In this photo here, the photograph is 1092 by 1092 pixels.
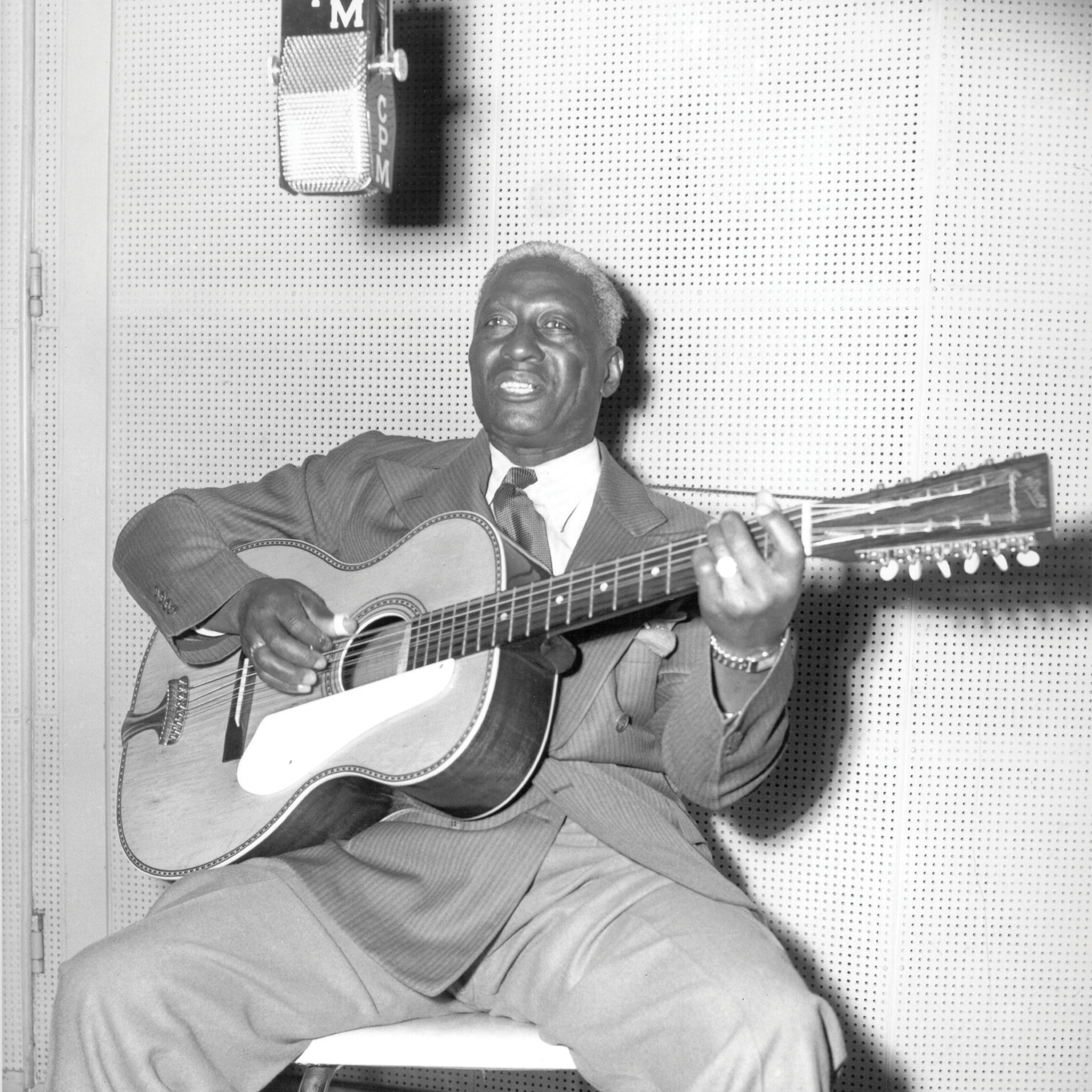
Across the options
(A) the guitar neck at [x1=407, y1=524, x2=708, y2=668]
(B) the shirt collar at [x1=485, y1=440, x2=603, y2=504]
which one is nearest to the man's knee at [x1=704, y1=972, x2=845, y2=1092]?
(A) the guitar neck at [x1=407, y1=524, x2=708, y2=668]

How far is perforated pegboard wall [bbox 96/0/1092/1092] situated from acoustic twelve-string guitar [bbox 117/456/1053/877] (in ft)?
2.70

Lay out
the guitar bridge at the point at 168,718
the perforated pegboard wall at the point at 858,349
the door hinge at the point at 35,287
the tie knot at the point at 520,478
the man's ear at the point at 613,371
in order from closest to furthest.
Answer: the guitar bridge at the point at 168,718, the tie knot at the point at 520,478, the man's ear at the point at 613,371, the perforated pegboard wall at the point at 858,349, the door hinge at the point at 35,287

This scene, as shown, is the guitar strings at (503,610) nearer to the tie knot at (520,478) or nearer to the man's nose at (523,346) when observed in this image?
the tie knot at (520,478)

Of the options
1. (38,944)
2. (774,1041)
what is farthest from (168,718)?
(38,944)

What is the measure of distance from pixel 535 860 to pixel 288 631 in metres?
0.59

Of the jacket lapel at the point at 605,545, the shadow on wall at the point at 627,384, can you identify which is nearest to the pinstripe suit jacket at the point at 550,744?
the jacket lapel at the point at 605,545

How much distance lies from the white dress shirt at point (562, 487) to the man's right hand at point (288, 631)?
0.40m

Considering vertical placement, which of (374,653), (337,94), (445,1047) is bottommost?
(445,1047)

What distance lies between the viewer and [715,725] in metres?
1.93

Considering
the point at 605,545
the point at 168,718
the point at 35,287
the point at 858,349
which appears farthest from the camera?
the point at 35,287

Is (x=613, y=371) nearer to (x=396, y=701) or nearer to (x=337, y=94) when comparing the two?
(x=337, y=94)

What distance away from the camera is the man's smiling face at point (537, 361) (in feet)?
7.73

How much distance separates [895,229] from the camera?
8.99ft

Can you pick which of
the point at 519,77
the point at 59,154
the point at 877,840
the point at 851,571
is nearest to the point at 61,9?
the point at 59,154
